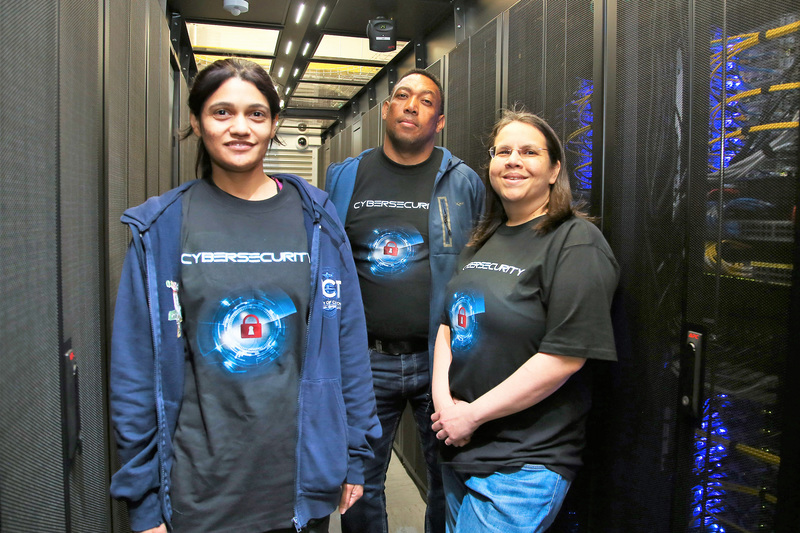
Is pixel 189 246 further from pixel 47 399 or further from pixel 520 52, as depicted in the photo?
pixel 520 52

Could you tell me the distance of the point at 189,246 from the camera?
1230 mm

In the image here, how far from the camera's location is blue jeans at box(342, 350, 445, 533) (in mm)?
1912

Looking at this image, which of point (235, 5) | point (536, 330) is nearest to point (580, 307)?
point (536, 330)

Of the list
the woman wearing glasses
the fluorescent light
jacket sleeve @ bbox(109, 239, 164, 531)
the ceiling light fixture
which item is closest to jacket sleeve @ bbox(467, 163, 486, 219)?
the woman wearing glasses

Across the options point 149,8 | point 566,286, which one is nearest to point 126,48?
point 149,8

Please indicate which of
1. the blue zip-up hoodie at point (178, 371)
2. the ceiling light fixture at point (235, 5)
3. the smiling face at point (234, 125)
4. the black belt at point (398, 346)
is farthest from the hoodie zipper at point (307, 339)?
the ceiling light fixture at point (235, 5)

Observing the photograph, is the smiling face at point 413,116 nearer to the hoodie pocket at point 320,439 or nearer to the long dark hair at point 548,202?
the long dark hair at point 548,202

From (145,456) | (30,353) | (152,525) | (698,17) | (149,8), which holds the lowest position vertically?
(152,525)

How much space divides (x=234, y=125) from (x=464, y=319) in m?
0.77

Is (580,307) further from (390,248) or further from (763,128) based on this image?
(390,248)

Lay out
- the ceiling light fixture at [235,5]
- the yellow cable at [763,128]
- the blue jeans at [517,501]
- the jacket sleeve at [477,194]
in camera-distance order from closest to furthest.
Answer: the yellow cable at [763,128]
the blue jeans at [517,501]
the jacket sleeve at [477,194]
the ceiling light fixture at [235,5]

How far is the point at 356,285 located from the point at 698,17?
100 cm

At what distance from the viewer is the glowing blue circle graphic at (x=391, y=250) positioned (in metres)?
1.91

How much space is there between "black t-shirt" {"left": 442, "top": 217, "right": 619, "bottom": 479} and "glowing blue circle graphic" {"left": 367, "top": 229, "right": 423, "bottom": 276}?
407 mm
